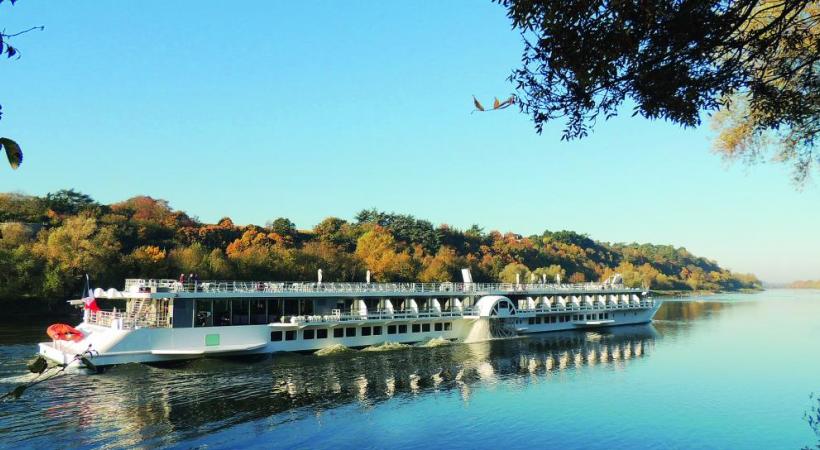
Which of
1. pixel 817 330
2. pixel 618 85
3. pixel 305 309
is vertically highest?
pixel 618 85

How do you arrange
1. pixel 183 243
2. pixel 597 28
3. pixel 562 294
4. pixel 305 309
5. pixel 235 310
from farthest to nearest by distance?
pixel 183 243, pixel 562 294, pixel 305 309, pixel 235 310, pixel 597 28

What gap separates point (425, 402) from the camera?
97.7 feet

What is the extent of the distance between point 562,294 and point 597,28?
6071cm

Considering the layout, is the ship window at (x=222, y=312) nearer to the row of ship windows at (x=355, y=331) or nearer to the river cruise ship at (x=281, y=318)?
the river cruise ship at (x=281, y=318)

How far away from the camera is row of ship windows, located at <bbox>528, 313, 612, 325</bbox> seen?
62.6 m

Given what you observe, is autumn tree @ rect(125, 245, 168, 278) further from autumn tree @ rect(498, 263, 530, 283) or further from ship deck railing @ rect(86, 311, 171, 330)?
autumn tree @ rect(498, 263, 530, 283)

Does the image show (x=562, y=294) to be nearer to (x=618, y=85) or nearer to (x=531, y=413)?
(x=531, y=413)

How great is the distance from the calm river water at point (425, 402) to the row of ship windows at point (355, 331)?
2.11m

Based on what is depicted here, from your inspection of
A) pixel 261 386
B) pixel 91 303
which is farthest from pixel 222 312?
pixel 261 386

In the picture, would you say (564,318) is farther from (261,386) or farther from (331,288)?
(261,386)

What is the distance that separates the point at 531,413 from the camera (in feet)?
93.6

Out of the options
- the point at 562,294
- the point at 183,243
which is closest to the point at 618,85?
the point at 562,294

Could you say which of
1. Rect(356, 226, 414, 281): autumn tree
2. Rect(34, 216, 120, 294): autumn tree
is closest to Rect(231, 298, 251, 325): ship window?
Rect(34, 216, 120, 294): autumn tree

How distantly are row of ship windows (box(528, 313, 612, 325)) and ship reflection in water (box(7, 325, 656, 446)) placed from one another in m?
13.5
